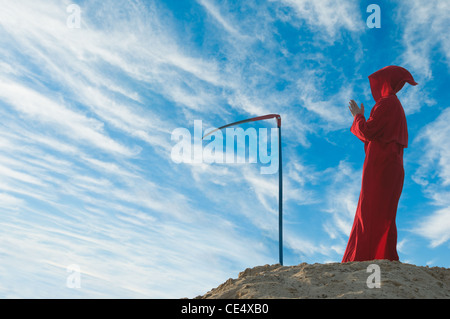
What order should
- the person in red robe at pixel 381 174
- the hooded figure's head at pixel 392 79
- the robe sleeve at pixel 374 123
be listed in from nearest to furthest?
the person in red robe at pixel 381 174
the robe sleeve at pixel 374 123
the hooded figure's head at pixel 392 79

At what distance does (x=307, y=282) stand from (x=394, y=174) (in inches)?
148

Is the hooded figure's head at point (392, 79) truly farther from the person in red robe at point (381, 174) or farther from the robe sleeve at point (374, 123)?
the robe sleeve at point (374, 123)

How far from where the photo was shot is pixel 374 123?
9555 mm

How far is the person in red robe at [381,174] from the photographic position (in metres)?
9.07

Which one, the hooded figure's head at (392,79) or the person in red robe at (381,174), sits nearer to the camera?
the person in red robe at (381,174)

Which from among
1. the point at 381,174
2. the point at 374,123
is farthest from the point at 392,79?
the point at 381,174

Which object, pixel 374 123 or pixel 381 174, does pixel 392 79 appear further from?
pixel 381 174

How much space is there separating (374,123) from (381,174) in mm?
1251

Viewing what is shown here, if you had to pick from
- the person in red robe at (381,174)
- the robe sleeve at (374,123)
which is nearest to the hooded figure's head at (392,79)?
the person in red robe at (381,174)
